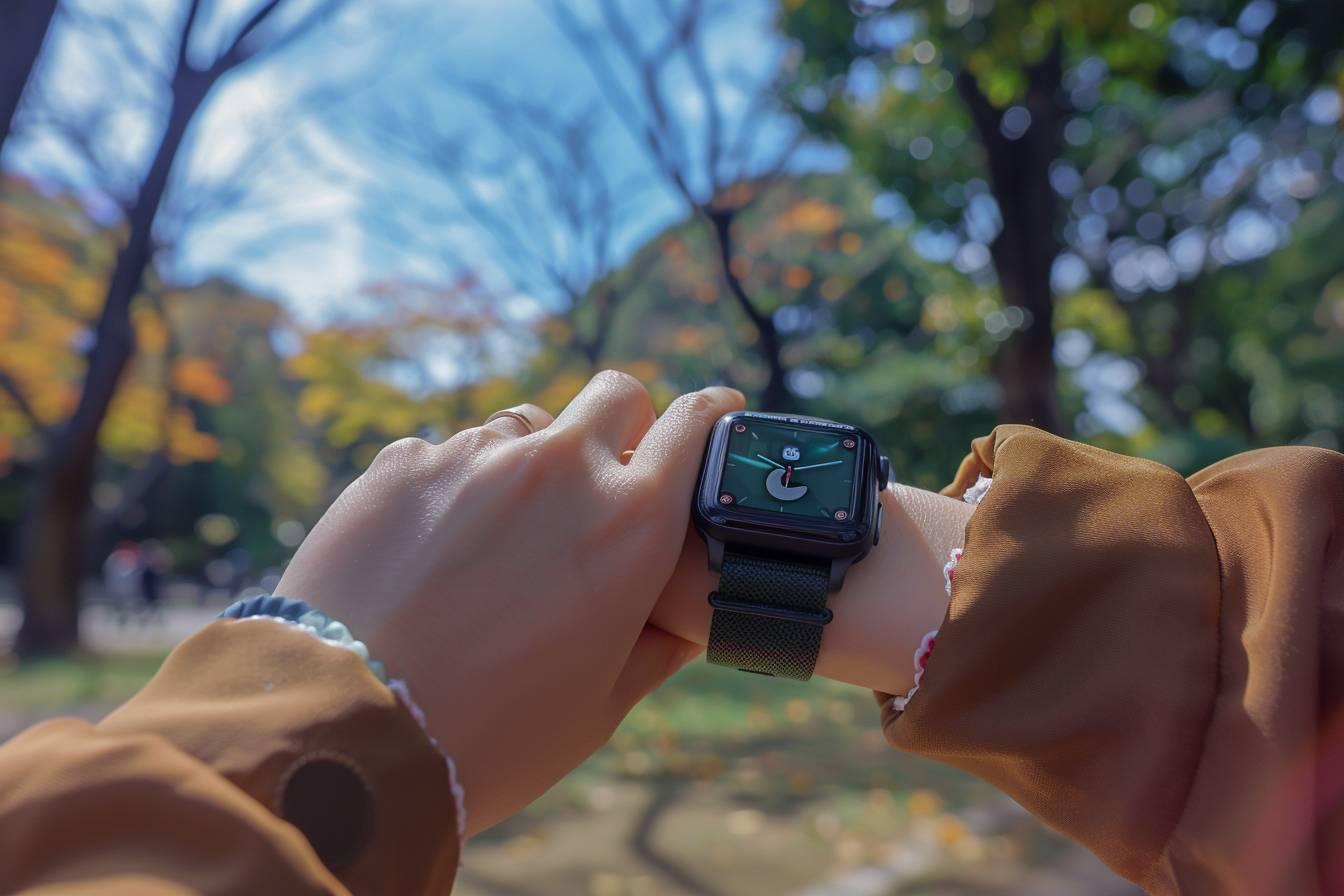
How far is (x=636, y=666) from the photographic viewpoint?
1.05 metres

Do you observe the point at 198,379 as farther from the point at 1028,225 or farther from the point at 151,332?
the point at 1028,225

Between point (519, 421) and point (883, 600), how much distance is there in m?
0.49

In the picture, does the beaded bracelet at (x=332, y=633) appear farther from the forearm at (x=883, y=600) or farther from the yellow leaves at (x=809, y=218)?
the yellow leaves at (x=809, y=218)

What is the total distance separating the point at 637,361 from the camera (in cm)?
1385

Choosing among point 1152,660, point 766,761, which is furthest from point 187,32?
point 1152,660

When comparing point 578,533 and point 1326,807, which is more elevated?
point 578,533

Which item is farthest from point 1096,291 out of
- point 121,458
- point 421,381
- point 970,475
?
point 121,458

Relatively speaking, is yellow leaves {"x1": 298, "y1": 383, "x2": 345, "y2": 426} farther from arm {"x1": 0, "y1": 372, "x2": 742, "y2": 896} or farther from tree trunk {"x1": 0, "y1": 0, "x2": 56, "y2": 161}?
arm {"x1": 0, "y1": 372, "x2": 742, "y2": 896}

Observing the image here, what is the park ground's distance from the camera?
12.2 ft

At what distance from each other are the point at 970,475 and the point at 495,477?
0.60 m

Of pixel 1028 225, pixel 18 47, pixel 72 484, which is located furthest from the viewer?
pixel 72 484

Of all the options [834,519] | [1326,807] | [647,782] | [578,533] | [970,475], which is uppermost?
[578,533]

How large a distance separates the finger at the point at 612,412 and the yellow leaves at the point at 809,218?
11144mm

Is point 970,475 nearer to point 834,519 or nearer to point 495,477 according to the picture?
point 834,519
